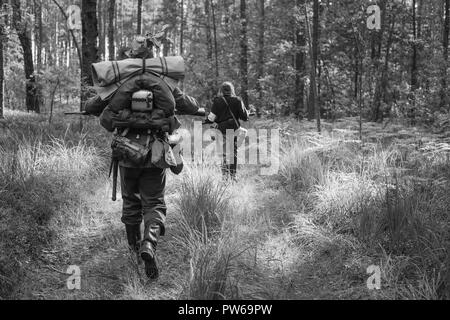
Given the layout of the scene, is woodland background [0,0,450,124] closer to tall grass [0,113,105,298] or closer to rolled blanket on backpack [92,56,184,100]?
tall grass [0,113,105,298]

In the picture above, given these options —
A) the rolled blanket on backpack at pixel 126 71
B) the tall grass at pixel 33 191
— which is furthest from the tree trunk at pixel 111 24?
the rolled blanket on backpack at pixel 126 71

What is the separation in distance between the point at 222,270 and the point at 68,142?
5008 millimetres

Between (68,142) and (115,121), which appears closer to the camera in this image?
(115,121)

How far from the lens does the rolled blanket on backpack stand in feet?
12.4

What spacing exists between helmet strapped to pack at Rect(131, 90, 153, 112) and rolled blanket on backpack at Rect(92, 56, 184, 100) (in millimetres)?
221

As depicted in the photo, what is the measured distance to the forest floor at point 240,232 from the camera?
3627 mm

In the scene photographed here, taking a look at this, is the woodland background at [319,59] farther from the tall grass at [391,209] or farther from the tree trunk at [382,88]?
the tall grass at [391,209]

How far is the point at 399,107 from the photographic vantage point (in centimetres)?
1570

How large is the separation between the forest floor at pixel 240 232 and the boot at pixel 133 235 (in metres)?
0.11

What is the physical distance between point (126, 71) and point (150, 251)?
65.2 inches

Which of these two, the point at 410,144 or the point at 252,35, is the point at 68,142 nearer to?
the point at 410,144

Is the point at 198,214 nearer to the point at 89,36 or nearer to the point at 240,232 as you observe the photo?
the point at 240,232

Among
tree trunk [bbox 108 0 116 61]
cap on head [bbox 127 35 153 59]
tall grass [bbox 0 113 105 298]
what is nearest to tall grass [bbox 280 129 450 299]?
cap on head [bbox 127 35 153 59]

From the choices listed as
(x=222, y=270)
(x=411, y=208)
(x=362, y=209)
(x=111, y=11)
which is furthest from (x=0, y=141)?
(x=111, y=11)
